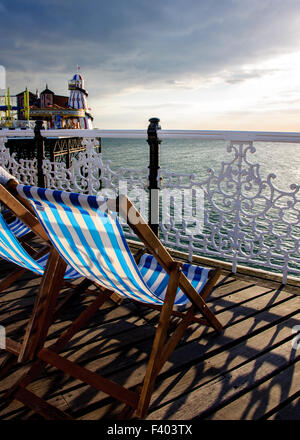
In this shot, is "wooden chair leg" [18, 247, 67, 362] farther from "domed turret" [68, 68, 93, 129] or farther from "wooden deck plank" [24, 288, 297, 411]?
"domed turret" [68, 68, 93, 129]

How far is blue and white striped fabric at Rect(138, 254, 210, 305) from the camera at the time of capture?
2158mm

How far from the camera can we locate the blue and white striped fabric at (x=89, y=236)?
1.53 metres

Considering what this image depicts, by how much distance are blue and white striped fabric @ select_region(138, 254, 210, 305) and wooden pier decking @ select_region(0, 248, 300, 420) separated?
1.24 feet

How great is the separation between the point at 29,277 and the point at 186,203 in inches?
69.6

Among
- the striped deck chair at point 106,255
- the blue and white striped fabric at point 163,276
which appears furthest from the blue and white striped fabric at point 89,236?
the blue and white striped fabric at point 163,276

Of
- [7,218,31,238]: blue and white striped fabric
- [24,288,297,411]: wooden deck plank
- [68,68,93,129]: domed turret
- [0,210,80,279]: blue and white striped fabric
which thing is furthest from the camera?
[68,68,93,129]: domed turret

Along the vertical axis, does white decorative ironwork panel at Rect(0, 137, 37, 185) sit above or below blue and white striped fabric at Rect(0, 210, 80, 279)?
above

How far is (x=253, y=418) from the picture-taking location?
1.65m

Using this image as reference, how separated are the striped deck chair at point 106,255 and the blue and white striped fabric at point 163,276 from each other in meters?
0.26

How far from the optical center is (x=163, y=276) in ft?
7.62

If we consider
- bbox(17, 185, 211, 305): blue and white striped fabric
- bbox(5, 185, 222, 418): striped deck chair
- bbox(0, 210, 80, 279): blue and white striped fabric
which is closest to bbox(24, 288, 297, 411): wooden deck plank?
bbox(5, 185, 222, 418): striped deck chair

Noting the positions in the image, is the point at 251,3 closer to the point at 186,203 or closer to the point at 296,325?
the point at 186,203

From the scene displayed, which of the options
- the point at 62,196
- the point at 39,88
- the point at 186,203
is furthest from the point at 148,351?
the point at 39,88
